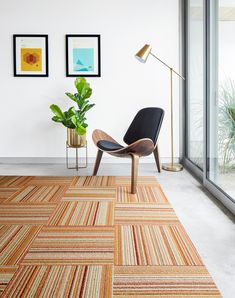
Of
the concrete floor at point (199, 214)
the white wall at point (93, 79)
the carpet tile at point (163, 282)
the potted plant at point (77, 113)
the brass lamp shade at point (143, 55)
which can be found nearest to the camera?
the carpet tile at point (163, 282)

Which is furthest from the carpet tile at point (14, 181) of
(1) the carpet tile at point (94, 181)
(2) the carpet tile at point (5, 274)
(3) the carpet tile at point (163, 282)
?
(3) the carpet tile at point (163, 282)

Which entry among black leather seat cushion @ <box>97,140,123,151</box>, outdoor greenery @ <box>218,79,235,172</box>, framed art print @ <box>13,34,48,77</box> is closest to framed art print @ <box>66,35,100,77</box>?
framed art print @ <box>13,34,48,77</box>

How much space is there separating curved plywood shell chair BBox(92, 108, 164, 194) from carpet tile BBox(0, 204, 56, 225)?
86 centimetres

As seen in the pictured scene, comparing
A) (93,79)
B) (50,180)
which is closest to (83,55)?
(93,79)

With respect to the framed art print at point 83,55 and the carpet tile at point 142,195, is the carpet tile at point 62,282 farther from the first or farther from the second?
the framed art print at point 83,55

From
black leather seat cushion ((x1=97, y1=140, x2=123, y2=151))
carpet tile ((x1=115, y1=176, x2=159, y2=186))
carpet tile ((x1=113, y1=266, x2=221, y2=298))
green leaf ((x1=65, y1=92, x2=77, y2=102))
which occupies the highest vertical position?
green leaf ((x1=65, y1=92, x2=77, y2=102))

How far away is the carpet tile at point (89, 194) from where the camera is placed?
129 inches

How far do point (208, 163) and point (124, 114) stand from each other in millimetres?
1826

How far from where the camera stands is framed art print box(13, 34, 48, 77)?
5055mm

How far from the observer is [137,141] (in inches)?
139

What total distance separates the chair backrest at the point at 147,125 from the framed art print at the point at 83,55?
3.58ft

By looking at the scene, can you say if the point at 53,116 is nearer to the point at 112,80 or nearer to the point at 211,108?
the point at 112,80

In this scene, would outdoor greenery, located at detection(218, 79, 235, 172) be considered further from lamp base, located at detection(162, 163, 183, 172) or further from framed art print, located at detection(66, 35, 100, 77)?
framed art print, located at detection(66, 35, 100, 77)

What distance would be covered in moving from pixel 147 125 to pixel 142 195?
1082mm
